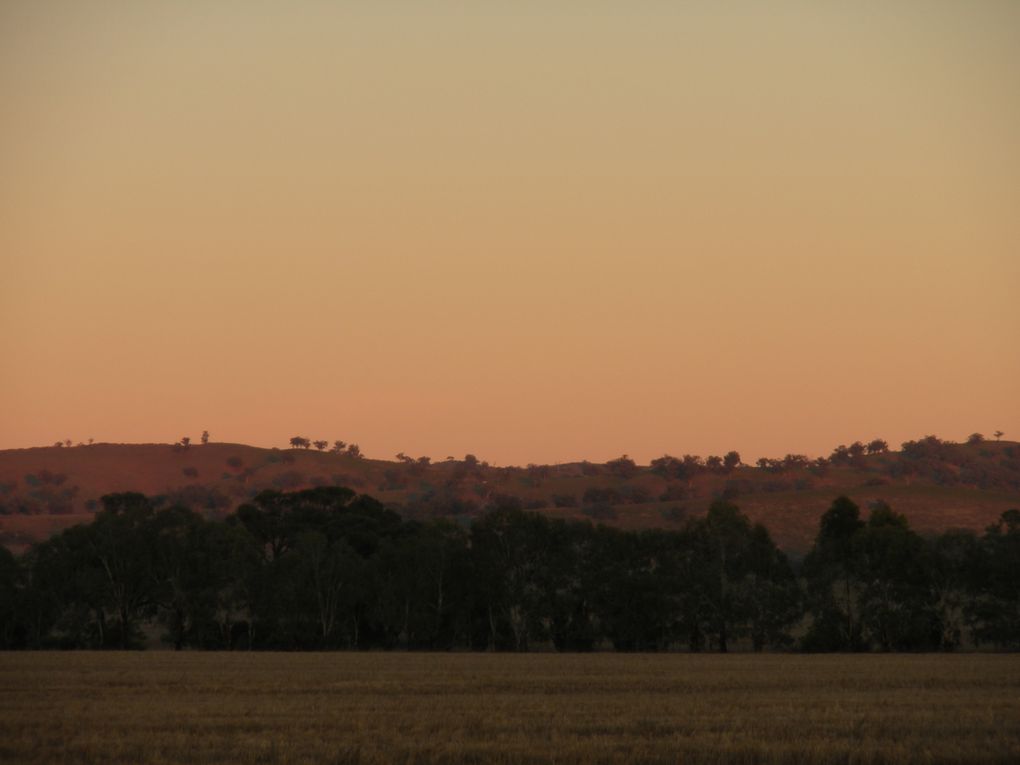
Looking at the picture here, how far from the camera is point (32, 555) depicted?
93.5m

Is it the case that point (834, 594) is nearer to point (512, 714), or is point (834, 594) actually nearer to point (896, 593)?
point (896, 593)

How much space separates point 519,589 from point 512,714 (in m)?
53.2

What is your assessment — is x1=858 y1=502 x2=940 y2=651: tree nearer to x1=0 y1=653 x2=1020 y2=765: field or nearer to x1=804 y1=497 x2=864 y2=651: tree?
x1=804 y1=497 x2=864 y2=651: tree

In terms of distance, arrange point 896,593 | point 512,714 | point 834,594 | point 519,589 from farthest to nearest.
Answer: point 519,589, point 834,594, point 896,593, point 512,714

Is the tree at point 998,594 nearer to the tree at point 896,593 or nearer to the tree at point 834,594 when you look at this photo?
the tree at point 896,593

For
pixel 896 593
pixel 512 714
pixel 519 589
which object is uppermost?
pixel 512 714

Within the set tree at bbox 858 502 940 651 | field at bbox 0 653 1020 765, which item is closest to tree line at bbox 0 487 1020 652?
tree at bbox 858 502 940 651

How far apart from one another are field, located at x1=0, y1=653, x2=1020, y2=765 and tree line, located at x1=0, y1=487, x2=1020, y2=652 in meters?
25.6

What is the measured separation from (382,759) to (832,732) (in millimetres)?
10209

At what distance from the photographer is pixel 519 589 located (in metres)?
86.9

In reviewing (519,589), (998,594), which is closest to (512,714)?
(519,589)

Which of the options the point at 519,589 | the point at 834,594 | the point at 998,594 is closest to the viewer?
the point at 998,594

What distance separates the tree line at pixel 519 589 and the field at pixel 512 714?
2557cm

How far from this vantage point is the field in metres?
26.8
